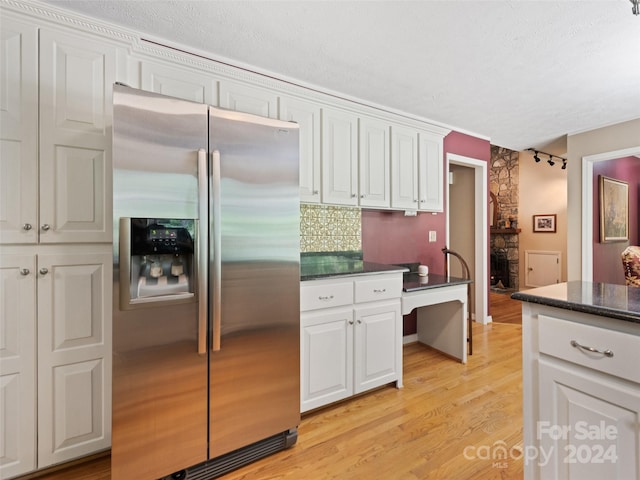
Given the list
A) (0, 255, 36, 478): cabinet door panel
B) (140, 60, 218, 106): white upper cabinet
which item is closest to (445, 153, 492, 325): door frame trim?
(140, 60, 218, 106): white upper cabinet

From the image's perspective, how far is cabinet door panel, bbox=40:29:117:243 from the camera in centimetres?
157

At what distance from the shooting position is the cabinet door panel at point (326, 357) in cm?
196

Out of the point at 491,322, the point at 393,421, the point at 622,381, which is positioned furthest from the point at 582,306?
the point at 491,322

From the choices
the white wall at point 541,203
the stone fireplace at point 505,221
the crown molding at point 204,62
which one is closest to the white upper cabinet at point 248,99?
the crown molding at point 204,62

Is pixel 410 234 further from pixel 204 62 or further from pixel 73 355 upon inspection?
pixel 73 355

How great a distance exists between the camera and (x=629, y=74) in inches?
93.9

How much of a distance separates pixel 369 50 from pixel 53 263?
2.18m

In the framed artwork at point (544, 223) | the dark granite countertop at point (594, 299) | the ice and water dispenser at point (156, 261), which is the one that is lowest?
the dark granite countertop at point (594, 299)

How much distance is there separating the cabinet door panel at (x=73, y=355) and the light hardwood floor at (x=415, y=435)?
20 cm

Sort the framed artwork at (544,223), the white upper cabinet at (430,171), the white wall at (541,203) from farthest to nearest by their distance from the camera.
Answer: the framed artwork at (544,223) → the white wall at (541,203) → the white upper cabinet at (430,171)

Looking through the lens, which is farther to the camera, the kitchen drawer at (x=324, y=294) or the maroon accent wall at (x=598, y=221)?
the maroon accent wall at (x=598, y=221)

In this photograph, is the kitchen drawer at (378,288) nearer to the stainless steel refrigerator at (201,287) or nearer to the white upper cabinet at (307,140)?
the stainless steel refrigerator at (201,287)

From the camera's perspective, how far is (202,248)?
147cm

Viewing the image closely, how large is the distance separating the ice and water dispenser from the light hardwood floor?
3.23 feet
